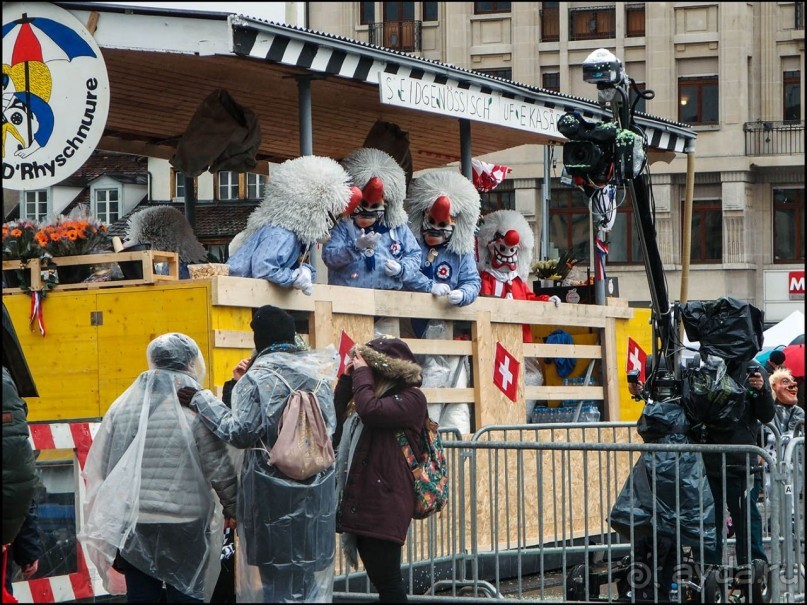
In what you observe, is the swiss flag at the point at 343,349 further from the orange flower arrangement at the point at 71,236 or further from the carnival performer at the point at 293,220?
the orange flower arrangement at the point at 71,236

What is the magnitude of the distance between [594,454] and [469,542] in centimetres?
257

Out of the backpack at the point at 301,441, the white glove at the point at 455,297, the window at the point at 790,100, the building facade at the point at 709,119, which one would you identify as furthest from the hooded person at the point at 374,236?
the window at the point at 790,100

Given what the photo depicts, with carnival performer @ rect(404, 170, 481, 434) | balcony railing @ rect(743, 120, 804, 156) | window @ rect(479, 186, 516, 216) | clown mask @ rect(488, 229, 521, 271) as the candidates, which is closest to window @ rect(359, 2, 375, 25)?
window @ rect(479, 186, 516, 216)

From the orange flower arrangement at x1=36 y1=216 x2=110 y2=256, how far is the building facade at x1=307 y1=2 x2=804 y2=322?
29.3 meters

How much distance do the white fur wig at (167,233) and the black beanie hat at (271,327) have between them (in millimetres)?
4411

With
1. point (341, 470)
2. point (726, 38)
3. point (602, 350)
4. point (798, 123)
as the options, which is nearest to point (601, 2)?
point (726, 38)

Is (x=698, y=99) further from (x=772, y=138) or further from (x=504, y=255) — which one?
(x=504, y=255)

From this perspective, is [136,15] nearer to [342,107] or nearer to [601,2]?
[342,107]

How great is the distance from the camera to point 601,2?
131ft

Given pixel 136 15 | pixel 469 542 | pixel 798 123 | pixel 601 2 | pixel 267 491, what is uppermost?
pixel 601 2

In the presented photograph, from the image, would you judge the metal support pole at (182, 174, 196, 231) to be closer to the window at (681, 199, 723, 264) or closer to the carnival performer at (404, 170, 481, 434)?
the carnival performer at (404, 170, 481, 434)

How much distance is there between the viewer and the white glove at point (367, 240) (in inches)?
443

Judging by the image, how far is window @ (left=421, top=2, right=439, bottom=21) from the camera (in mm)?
41344

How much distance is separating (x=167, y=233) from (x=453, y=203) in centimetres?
239
